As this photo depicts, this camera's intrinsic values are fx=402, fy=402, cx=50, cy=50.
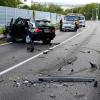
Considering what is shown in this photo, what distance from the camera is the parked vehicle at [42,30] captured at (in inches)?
1005

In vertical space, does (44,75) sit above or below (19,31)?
below

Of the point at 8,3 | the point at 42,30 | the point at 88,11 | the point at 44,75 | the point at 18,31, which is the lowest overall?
the point at 44,75

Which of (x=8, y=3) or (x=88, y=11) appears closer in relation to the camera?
(x=8, y=3)

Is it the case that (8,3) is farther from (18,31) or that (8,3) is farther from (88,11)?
(88,11)

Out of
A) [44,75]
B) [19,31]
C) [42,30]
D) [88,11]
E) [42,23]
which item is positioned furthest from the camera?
[88,11]

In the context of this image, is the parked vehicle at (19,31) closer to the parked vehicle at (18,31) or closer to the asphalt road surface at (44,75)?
the parked vehicle at (18,31)

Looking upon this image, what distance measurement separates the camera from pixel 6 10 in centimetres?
4403

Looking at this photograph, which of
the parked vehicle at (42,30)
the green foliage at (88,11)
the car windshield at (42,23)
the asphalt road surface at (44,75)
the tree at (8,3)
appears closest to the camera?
the asphalt road surface at (44,75)

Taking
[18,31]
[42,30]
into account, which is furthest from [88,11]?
[42,30]

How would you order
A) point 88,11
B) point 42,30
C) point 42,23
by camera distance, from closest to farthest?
point 42,30
point 42,23
point 88,11

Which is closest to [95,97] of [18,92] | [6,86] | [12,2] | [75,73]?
[18,92]

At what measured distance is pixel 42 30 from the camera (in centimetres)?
2575

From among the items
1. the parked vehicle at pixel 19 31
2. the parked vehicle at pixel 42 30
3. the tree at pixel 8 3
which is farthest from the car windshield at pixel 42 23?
the tree at pixel 8 3

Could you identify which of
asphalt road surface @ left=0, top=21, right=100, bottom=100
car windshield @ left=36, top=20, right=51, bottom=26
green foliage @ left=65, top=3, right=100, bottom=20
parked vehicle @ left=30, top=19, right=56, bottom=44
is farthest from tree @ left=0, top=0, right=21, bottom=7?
green foliage @ left=65, top=3, right=100, bottom=20
